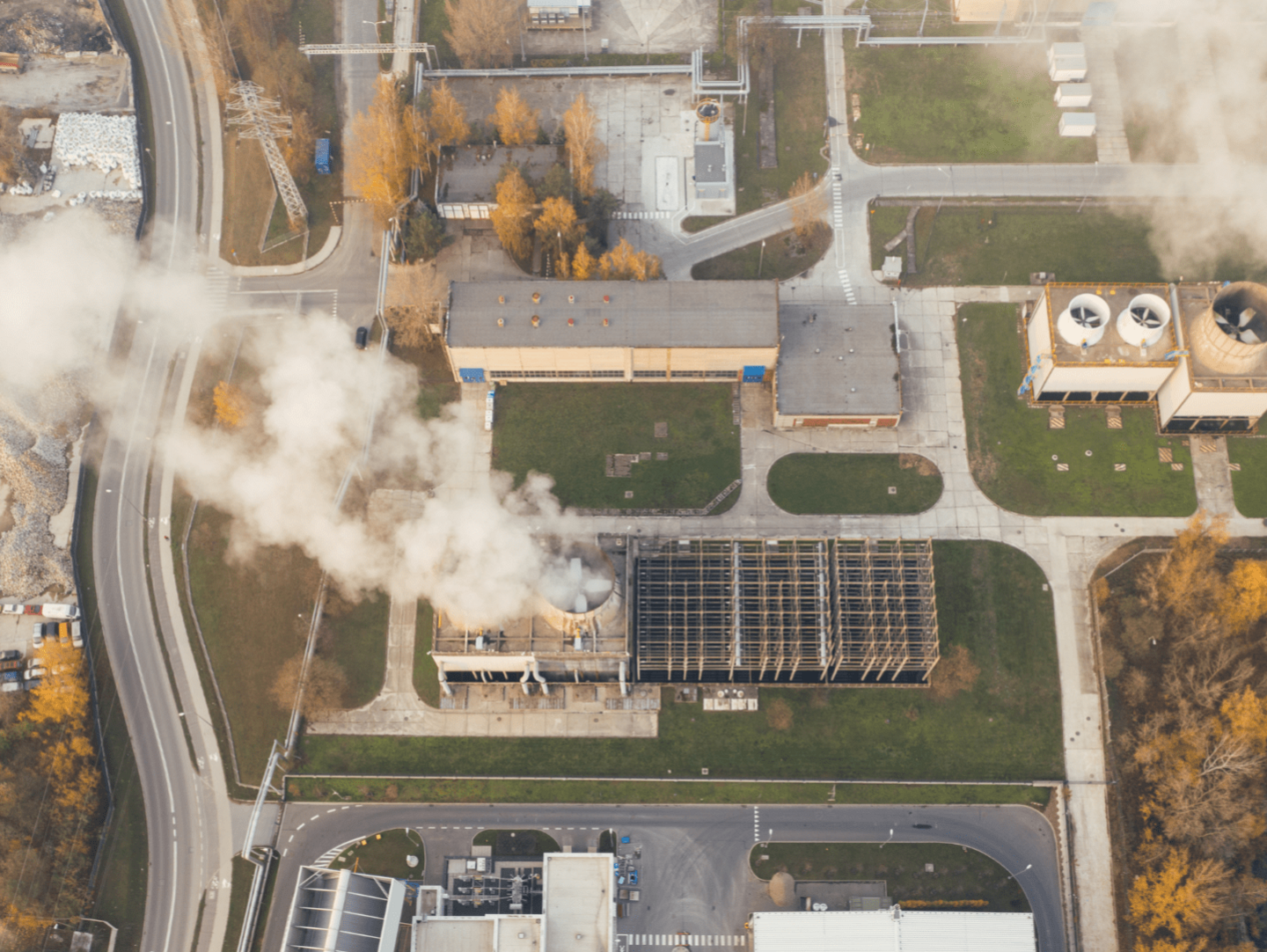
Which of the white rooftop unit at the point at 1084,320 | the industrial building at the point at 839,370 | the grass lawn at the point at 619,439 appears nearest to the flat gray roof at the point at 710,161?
the industrial building at the point at 839,370

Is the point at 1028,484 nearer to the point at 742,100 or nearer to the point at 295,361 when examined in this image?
the point at 742,100

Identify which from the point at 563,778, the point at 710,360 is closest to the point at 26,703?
the point at 563,778

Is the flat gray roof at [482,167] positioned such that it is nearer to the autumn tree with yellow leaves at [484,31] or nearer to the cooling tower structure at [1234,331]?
the autumn tree with yellow leaves at [484,31]

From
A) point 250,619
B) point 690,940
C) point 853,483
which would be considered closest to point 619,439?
point 853,483

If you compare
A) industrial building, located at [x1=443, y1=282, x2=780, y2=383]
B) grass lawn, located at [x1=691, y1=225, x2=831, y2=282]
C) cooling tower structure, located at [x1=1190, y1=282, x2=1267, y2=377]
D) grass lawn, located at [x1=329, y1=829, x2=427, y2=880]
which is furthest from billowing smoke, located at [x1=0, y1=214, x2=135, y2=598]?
cooling tower structure, located at [x1=1190, y1=282, x2=1267, y2=377]

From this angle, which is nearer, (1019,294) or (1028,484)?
(1028,484)
